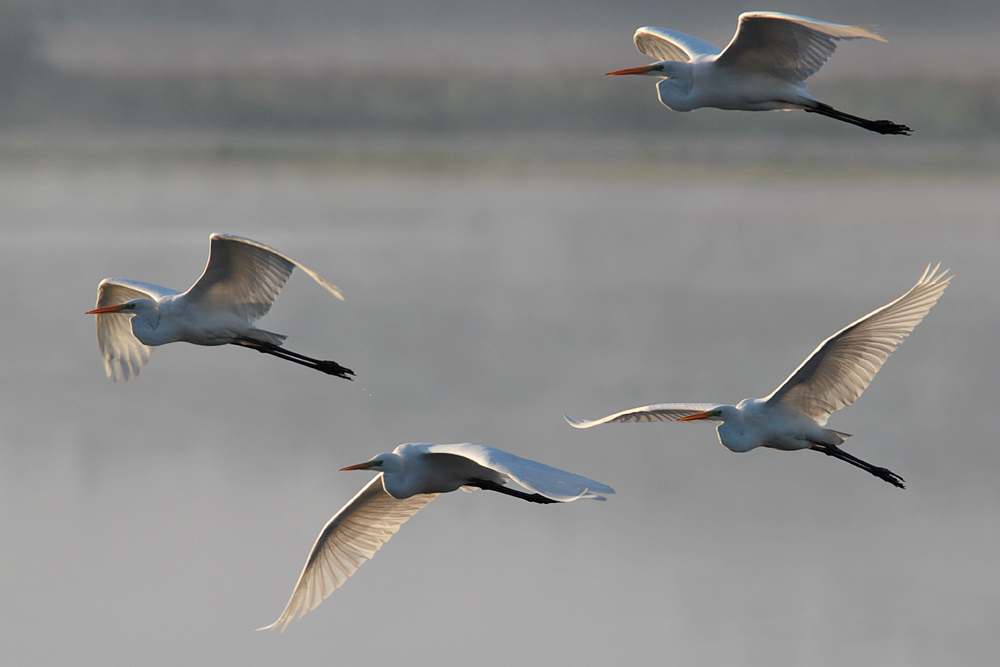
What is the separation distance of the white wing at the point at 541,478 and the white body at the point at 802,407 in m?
1.90

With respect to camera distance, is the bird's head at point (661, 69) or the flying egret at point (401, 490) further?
the bird's head at point (661, 69)

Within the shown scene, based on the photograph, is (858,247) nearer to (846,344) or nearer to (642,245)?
(642,245)

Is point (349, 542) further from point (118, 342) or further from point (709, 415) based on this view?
point (118, 342)

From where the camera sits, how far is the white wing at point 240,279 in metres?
8.49

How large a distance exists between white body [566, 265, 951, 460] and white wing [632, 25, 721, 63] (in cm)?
259

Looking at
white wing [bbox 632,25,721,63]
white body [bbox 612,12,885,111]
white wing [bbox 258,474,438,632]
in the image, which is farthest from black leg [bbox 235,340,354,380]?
white wing [bbox 632,25,721,63]

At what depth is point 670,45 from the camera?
9891 millimetres

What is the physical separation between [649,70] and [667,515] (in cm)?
1005

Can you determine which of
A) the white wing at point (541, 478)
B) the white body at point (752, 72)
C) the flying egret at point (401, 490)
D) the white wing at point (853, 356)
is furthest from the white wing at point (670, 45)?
the white wing at point (541, 478)

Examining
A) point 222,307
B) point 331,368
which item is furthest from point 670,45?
point 222,307

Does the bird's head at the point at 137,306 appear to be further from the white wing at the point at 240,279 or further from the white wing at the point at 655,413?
the white wing at the point at 655,413

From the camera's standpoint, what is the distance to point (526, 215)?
6406 centimetres

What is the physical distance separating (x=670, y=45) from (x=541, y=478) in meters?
5.40

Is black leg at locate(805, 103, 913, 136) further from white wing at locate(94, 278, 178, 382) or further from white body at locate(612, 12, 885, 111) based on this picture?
white wing at locate(94, 278, 178, 382)
